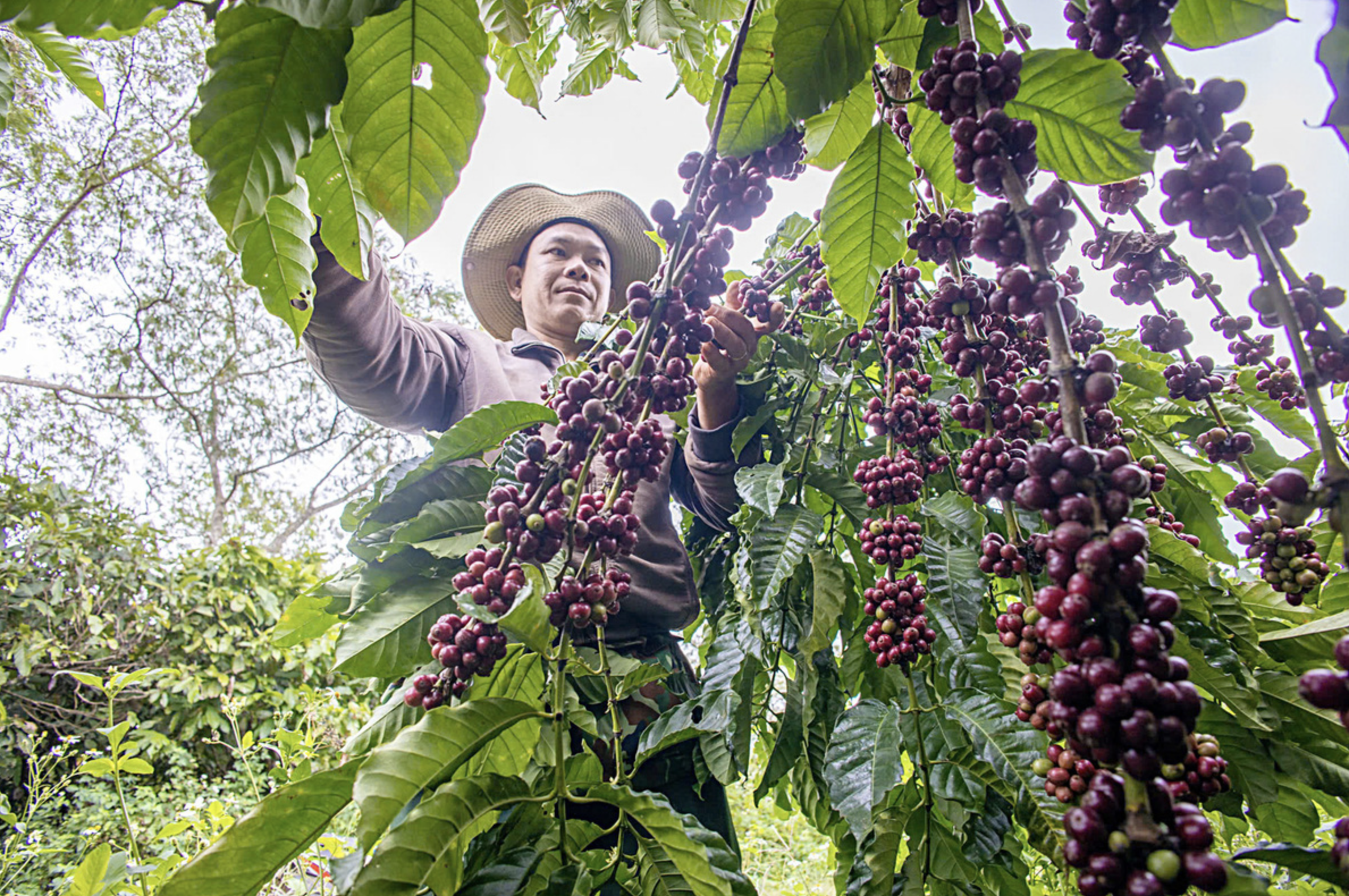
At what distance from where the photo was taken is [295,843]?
1.75 ft

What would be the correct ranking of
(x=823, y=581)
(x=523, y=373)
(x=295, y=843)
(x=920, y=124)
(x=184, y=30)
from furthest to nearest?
(x=184, y=30) < (x=523, y=373) < (x=823, y=581) < (x=920, y=124) < (x=295, y=843)

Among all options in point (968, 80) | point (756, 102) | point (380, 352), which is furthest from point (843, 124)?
point (380, 352)

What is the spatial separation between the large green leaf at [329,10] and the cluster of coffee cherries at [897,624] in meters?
0.73

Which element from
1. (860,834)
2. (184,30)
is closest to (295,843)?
(860,834)

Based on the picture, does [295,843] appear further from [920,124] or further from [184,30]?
[184,30]

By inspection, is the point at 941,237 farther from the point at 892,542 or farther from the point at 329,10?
the point at 329,10

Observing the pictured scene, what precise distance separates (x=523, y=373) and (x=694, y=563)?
767 millimetres

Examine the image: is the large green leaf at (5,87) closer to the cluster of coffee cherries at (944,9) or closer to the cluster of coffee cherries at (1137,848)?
the cluster of coffee cherries at (944,9)

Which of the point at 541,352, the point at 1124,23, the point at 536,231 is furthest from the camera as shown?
the point at 536,231

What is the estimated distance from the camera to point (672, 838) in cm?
60

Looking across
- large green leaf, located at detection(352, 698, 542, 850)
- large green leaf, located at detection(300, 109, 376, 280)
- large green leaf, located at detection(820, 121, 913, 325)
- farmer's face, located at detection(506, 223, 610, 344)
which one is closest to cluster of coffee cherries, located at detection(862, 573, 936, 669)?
large green leaf, located at detection(820, 121, 913, 325)

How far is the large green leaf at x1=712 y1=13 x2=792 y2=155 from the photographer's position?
80 centimetres

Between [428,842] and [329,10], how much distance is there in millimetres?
585

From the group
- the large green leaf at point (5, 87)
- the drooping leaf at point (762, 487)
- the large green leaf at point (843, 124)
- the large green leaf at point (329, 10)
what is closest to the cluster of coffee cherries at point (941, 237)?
the large green leaf at point (843, 124)
